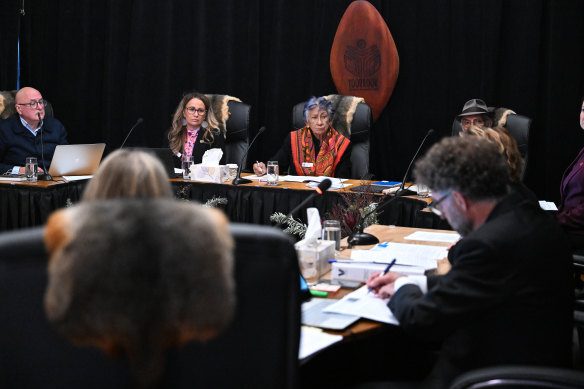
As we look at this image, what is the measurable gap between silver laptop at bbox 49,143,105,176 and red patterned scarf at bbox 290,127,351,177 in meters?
1.45

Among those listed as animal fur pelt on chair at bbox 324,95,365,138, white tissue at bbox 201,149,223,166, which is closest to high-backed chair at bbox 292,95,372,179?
animal fur pelt on chair at bbox 324,95,365,138

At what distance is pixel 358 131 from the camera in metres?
4.57

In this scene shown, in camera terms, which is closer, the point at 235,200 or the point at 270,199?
the point at 270,199

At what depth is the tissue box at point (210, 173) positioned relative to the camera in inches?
158

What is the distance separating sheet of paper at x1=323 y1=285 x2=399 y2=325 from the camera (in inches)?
59.3

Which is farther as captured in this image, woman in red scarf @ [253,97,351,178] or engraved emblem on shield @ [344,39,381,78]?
engraved emblem on shield @ [344,39,381,78]

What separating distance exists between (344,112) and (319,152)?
0.35 m

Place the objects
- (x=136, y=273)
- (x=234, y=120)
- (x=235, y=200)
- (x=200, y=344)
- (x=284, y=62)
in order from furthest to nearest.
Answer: (x=284, y=62) → (x=234, y=120) → (x=235, y=200) → (x=200, y=344) → (x=136, y=273)

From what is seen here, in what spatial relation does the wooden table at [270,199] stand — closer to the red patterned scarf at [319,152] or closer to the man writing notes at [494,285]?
the red patterned scarf at [319,152]

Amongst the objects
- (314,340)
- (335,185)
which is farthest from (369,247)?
(335,185)

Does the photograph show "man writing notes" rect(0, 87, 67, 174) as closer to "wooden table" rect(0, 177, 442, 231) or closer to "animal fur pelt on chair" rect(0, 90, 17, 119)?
"animal fur pelt on chair" rect(0, 90, 17, 119)

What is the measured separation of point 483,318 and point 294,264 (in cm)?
66

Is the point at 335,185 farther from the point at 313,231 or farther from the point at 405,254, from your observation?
the point at 313,231

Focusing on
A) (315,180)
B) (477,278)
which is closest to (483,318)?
(477,278)
